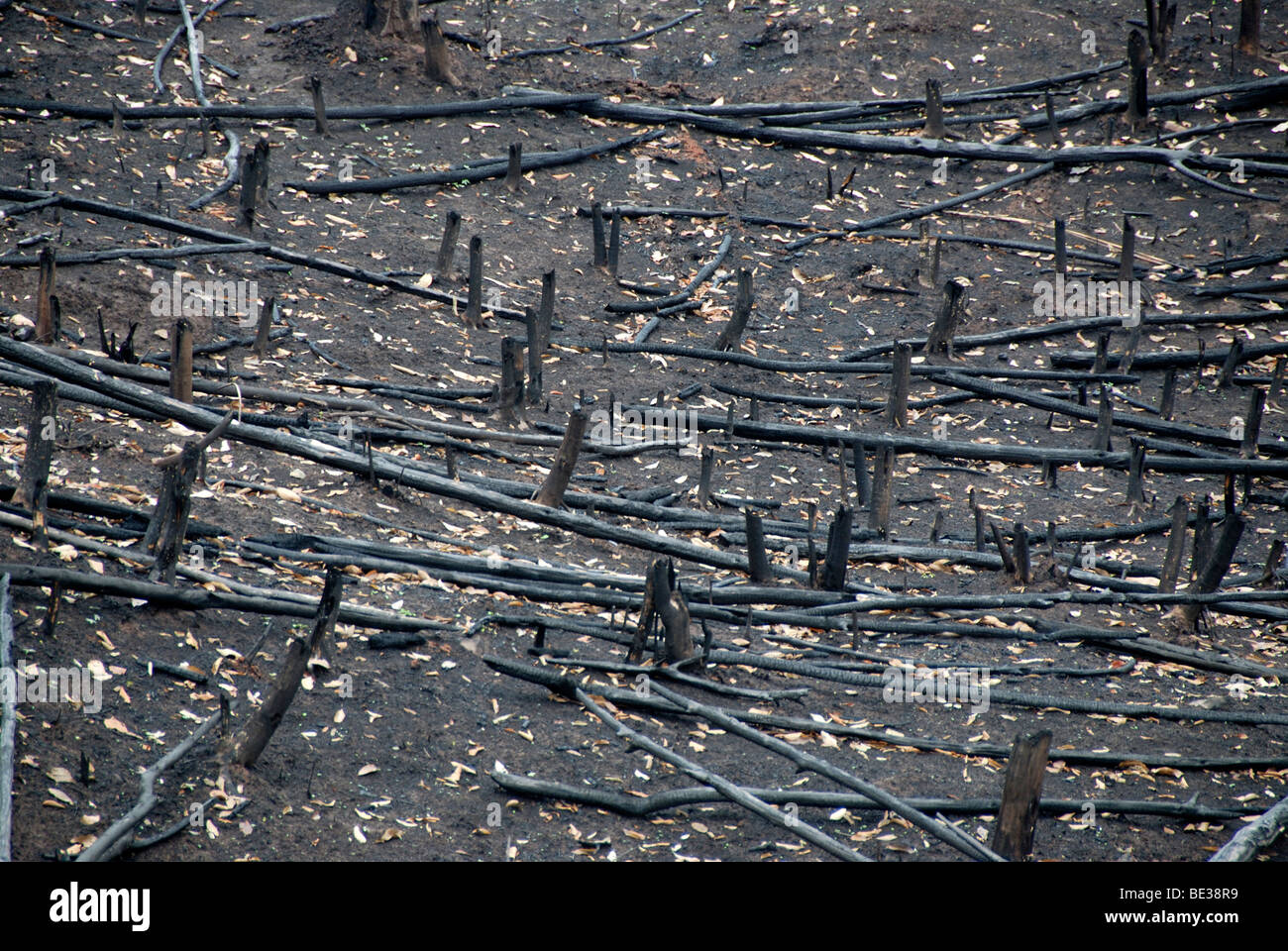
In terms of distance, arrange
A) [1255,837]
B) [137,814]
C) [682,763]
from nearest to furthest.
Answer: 1. [137,814]
2. [1255,837]
3. [682,763]

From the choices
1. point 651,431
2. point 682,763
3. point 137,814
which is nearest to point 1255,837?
point 682,763

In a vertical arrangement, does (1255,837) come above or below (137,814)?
below

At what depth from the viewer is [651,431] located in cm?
965

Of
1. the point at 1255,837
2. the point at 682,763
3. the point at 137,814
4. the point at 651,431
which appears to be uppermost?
the point at 651,431

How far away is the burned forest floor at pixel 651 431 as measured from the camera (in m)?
5.28

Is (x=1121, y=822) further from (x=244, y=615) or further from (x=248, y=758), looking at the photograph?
(x=244, y=615)

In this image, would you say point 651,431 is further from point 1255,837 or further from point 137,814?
point 137,814


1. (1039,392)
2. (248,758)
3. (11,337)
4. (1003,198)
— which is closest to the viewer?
(248,758)

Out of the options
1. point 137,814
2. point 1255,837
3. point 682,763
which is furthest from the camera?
point 682,763

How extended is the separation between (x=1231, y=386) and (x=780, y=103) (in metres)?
7.26

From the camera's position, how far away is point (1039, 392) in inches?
436

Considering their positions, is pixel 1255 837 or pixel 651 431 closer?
pixel 1255 837
